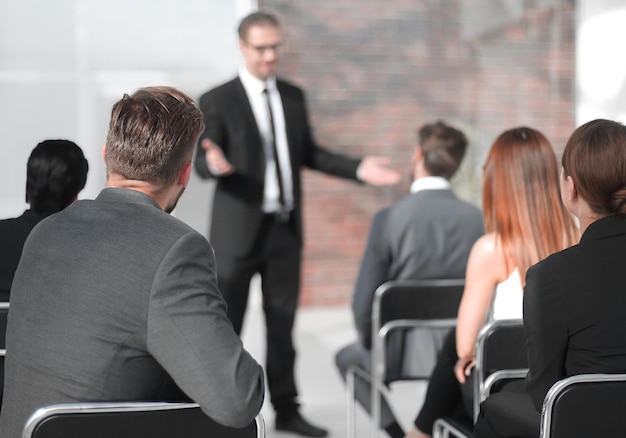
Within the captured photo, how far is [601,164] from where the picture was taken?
1876 millimetres

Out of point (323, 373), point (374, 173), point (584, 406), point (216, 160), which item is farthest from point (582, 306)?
point (323, 373)

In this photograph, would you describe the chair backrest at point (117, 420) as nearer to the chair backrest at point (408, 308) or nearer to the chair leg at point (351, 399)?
the chair backrest at point (408, 308)

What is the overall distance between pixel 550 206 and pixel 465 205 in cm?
75

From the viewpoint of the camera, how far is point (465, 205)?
128 inches

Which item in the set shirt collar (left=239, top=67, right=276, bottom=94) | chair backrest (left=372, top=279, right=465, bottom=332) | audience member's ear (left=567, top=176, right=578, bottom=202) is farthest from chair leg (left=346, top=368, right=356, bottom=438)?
audience member's ear (left=567, top=176, right=578, bottom=202)

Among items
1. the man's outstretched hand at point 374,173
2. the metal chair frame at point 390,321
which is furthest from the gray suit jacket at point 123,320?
the man's outstretched hand at point 374,173

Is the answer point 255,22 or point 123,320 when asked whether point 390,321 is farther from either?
point 123,320

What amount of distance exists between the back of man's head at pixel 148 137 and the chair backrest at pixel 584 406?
0.83 metres

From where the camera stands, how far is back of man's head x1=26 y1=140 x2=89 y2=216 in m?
2.29

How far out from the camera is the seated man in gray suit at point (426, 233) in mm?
3174

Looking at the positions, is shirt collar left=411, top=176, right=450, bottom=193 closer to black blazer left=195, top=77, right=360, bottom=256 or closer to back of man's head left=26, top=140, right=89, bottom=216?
black blazer left=195, top=77, right=360, bottom=256

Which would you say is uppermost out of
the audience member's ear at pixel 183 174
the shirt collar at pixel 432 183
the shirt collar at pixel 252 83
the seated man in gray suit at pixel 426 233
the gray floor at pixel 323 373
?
the shirt collar at pixel 252 83

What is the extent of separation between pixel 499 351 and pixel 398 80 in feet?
14.9

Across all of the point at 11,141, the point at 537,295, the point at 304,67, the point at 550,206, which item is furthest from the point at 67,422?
the point at 304,67
